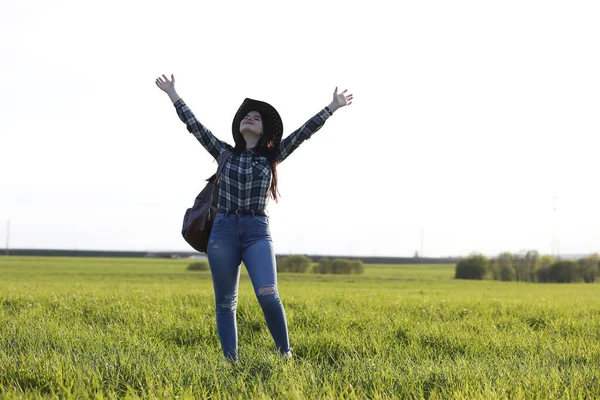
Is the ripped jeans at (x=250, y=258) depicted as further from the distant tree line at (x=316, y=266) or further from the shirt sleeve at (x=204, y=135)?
the distant tree line at (x=316, y=266)

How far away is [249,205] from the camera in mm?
5203

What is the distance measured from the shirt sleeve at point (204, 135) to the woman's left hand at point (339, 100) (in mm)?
1118

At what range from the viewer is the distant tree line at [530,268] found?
6347 cm

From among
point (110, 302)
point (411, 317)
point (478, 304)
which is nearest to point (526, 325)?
point (411, 317)

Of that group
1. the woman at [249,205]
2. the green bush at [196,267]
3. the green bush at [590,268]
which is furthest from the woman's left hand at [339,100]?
the green bush at [590,268]

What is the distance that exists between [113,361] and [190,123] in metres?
2.32

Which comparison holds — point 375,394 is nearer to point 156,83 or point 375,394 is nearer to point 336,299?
point 156,83

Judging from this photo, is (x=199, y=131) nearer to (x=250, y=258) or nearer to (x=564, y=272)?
(x=250, y=258)

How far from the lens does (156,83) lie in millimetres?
5805

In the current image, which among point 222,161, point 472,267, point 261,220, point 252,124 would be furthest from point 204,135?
point 472,267

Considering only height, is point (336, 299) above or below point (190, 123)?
below

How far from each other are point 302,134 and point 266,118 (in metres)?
0.40

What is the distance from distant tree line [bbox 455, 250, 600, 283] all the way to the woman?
6308 cm

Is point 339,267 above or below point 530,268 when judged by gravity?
below
